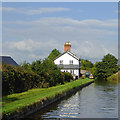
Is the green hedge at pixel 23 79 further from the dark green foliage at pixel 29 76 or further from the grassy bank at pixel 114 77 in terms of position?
the grassy bank at pixel 114 77

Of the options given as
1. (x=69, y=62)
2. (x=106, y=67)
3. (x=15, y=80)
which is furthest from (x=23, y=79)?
(x=106, y=67)

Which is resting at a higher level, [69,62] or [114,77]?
[69,62]

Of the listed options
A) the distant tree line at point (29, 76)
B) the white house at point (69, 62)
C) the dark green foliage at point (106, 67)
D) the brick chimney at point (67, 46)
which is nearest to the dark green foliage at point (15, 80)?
the distant tree line at point (29, 76)

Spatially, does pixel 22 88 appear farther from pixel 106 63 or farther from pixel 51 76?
pixel 106 63

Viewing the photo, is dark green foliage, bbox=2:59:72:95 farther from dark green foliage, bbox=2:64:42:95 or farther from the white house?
the white house

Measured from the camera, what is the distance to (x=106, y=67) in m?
105

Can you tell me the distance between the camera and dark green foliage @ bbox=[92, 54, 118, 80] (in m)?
104

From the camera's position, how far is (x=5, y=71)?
26.9 meters

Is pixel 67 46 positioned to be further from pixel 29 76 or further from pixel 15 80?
pixel 15 80

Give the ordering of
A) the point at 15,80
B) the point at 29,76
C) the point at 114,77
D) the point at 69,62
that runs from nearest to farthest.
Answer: the point at 15,80 < the point at 29,76 < the point at 69,62 < the point at 114,77

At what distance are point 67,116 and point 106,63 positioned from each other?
89938 millimetres

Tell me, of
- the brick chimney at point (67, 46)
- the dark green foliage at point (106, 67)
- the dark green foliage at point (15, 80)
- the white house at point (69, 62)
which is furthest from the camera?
the dark green foliage at point (106, 67)

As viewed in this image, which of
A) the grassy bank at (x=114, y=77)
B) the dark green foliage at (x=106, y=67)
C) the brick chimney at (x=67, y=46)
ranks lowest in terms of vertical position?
the grassy bank at (x=114, y=77)

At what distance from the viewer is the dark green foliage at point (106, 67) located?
4109 inches
